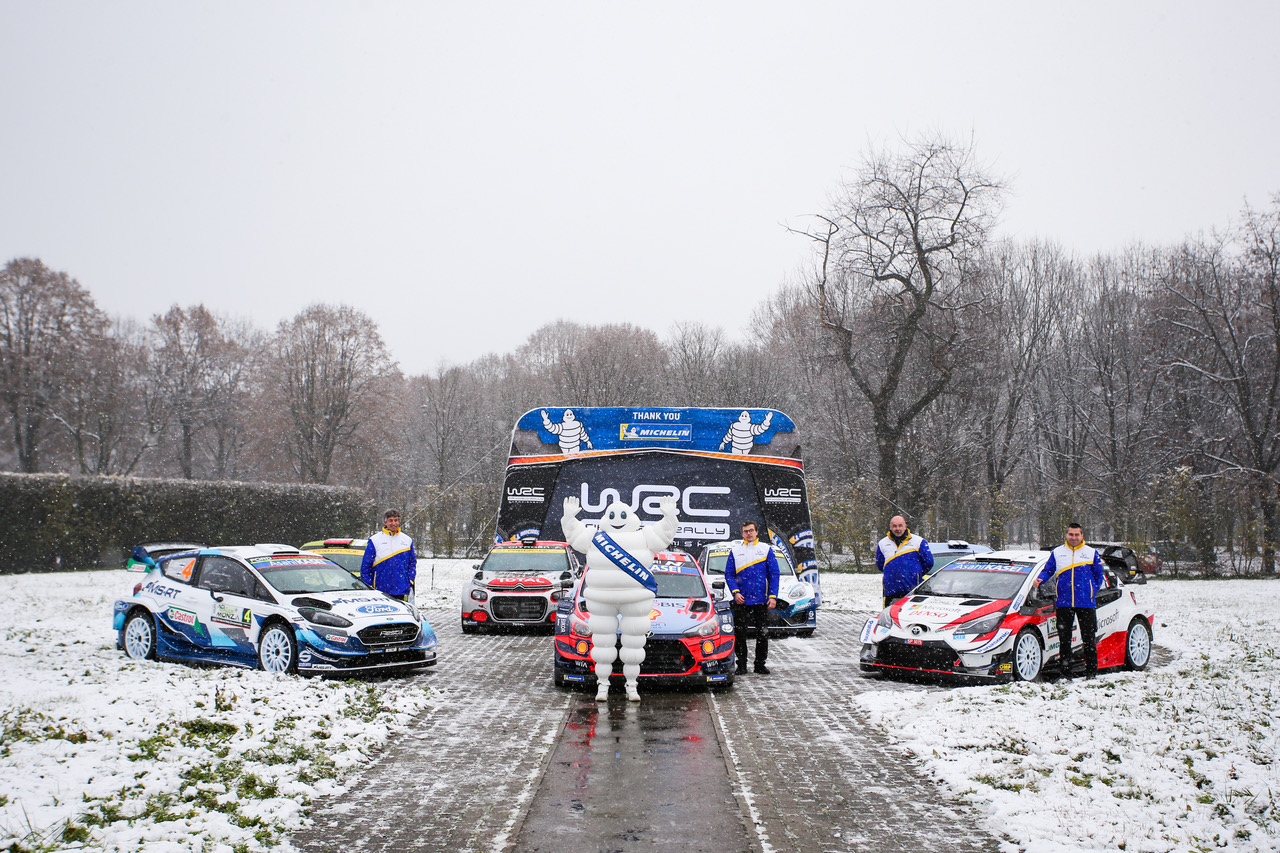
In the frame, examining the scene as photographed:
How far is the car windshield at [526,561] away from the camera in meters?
15.7

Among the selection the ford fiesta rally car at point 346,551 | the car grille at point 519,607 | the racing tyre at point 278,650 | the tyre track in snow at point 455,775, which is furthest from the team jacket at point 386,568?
the ford fiesta rally car at point 346,551

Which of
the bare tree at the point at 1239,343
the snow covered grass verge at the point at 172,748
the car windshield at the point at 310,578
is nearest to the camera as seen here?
the snow covered grass verge at the point at 172,748

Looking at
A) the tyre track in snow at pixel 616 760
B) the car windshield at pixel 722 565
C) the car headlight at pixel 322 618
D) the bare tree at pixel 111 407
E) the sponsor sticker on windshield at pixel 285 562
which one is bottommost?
the tyre track in snow at pixel 616 760

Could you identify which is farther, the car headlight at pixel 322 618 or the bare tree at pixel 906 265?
the bare tree at pixel 906 265

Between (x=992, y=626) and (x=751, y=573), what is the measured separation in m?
2.73

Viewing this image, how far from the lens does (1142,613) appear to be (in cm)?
1173

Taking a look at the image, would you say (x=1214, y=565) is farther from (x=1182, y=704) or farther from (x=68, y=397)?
(x=68, y=397)

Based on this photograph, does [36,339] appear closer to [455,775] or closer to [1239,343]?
[455,775]

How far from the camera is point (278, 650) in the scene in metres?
10.4

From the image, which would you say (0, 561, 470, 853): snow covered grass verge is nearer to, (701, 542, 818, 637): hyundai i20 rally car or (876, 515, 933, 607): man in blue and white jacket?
(876, 515, 933, 607): man in blue and white jacket

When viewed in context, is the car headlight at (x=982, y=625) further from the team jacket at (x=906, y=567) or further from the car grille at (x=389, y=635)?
the car grille at (x=389, y=635)

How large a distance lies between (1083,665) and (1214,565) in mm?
23968

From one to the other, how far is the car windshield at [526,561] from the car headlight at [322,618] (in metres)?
Result: 5.30

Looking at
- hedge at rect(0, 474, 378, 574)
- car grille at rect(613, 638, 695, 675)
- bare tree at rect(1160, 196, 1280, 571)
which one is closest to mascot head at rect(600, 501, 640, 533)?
car grille at rect(613, 638, 695, 675)
